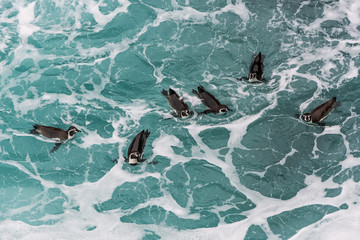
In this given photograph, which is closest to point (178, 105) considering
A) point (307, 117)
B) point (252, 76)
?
point (252, 76)

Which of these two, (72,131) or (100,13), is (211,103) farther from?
(100,13)

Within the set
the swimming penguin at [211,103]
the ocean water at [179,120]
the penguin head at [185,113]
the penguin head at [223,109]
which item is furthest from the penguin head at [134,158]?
the penguin head at [223,109]

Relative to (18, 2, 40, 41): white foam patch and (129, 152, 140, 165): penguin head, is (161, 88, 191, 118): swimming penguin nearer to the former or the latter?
(129, 152, 140, 165): penguin head

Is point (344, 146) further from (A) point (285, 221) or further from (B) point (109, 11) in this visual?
(B) point (109, 11)

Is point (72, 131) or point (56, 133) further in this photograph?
point (72, 131)

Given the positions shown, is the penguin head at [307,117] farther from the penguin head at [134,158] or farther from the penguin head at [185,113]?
the penguin head at [134,158]

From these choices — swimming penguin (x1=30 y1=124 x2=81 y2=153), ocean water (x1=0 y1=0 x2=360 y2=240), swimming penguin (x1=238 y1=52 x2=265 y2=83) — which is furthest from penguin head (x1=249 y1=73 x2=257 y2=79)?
swimming penguin (x1=30 y1=124 x2=81 y2=153)

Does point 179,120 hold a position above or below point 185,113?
below
